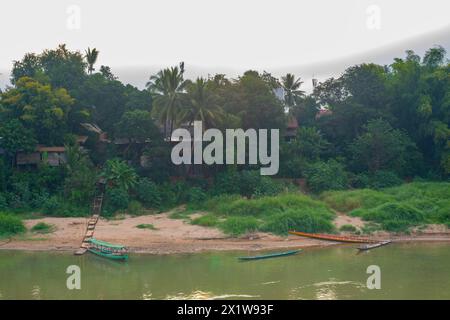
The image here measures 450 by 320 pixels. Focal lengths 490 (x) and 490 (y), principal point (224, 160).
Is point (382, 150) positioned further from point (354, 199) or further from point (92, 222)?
point (92, 222)

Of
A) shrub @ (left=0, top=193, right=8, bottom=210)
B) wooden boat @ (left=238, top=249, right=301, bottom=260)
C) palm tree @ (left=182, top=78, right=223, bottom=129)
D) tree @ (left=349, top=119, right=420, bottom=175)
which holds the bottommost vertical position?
wooden boat @ (left=238, top=249, right=301, bottom=260)

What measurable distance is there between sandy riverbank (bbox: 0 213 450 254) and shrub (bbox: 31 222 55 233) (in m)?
0.31

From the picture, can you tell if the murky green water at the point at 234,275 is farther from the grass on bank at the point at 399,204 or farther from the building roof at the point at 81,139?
the building roof at the point at 81,139

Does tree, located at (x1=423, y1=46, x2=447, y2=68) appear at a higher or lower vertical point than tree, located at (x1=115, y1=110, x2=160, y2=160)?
higher

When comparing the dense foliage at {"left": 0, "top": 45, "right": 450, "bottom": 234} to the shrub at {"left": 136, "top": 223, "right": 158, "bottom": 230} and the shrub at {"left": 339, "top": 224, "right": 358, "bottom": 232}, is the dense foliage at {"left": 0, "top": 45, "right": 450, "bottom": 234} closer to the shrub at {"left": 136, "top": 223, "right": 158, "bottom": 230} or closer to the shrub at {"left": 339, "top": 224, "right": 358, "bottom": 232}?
the shrub at {"left": 339, "top": 224, "right": 358, "bottom": 232}

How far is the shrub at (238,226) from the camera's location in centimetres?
2668

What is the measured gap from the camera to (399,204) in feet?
94.6

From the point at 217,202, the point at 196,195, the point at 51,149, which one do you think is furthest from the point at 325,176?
the point at 51,149

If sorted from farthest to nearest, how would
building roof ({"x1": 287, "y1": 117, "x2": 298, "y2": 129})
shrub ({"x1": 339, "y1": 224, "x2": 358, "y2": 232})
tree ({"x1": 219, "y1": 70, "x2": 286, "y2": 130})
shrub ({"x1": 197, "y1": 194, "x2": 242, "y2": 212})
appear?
building roof ({"x1": 287, "y1": 117, "x2": 298, "y2": 129}) < tree ({"x1": 219, "y1": 70, "x2": 286, "y2": 130}) < shrub ({"x1": 197, "y1": 194, "x2": 242, "y2": 212}) < shrub ({"x1": 339, "y1": 224, "x2": 358, "y2": 232})

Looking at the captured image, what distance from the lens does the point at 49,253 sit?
24.7 meters

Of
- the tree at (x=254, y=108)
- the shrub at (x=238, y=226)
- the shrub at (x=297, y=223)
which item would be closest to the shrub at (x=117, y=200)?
the shrub at (x=238, y=226)

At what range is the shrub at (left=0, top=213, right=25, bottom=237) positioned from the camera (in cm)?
2691

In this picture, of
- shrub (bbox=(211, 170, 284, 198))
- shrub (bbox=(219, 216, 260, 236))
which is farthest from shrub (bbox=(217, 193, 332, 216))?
shrub (bbox=(211, 170, 284, 198))
